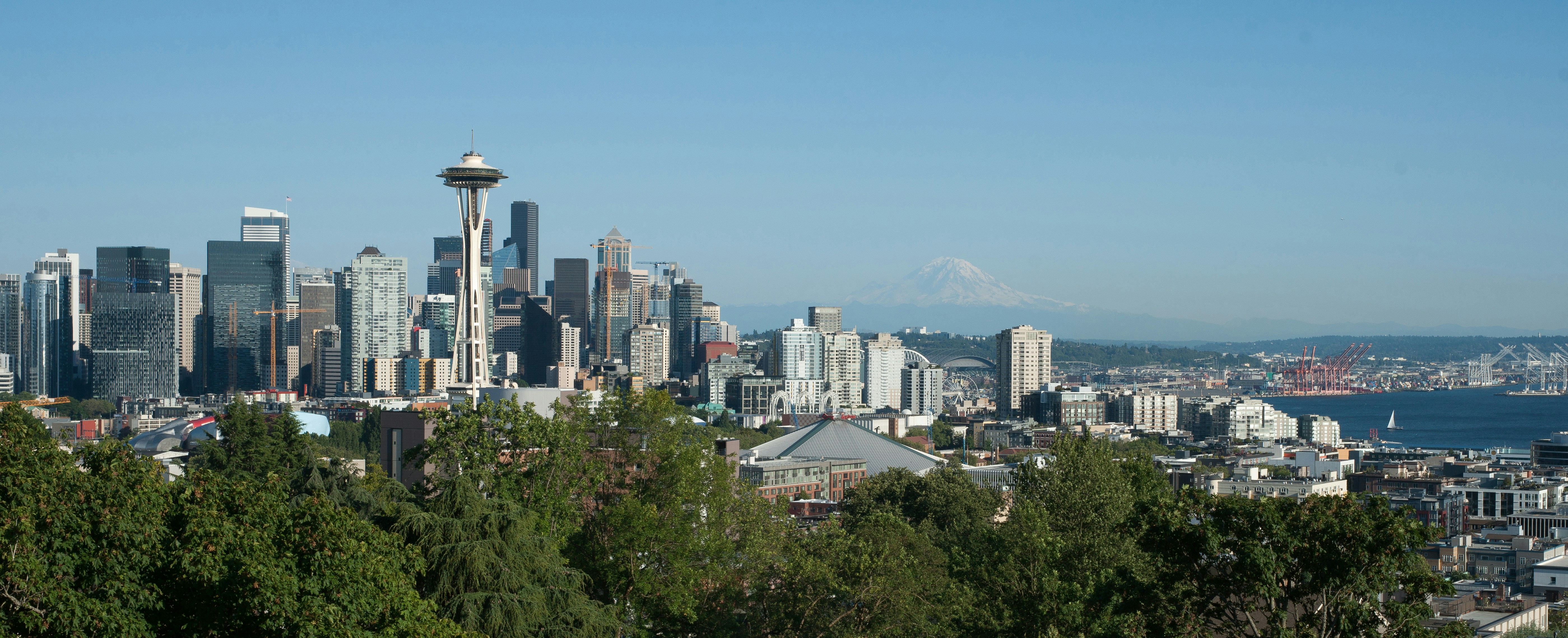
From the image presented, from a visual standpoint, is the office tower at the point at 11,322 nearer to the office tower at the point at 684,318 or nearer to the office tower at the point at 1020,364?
the office tower at the point at 684,318

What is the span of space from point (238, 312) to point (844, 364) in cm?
5997

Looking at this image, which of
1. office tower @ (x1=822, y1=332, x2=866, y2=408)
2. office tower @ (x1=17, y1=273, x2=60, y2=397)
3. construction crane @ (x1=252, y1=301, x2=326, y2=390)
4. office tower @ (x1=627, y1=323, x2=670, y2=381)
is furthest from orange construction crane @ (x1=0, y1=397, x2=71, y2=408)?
office tower @ (x1=822, y1=332, x2=866, y2=408)

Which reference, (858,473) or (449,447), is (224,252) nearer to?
(858,473)

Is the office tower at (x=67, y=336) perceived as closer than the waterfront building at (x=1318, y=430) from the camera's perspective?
No

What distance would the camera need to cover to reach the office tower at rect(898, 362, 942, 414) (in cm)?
14762

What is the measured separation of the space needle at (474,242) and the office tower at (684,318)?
10428 cm

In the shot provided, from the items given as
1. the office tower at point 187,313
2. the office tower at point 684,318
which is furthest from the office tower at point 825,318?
the office tower at point 187,313

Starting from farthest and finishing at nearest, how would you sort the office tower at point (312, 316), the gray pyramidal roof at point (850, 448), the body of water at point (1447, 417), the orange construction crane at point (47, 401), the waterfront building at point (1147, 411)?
the office tower at point (312, 316) < the waterfront building at point (1147, 411) < the body of water at point (1447, 417) < the orange construction crane at point (47, 401) < the gray pyramidal roof at point (850, 448)

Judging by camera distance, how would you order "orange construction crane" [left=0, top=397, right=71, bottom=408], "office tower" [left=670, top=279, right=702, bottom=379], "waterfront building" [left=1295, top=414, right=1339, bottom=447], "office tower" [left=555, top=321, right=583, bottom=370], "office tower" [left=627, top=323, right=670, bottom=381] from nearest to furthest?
"orange construction crane" [left=0, top=397, right=71, bottom=408], "waterfront building" [left=1295, top=414, right=1339, bottom=447], "office tower" [left=627, top=323, right=670, bottom=381], "office tower" [left=555, top=321, right=583, bottom=370], "office tower" [left=670, top=279, right=702, bottom=379]

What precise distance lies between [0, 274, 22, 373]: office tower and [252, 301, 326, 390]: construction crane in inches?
833

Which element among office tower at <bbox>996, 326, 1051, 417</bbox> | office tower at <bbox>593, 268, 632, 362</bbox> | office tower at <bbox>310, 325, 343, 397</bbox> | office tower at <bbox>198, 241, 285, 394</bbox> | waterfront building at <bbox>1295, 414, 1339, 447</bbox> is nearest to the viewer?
waterfront building at <bbox>1295, 414, 1339, 447</bbox>

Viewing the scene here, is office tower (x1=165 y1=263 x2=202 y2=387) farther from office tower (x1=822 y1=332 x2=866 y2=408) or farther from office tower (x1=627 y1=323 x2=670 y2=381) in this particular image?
office tower (x1=822 y1=332 x2=866 y2=408)

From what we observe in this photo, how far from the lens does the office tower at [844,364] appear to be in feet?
486

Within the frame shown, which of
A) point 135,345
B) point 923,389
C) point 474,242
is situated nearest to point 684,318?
point 923,389
